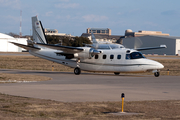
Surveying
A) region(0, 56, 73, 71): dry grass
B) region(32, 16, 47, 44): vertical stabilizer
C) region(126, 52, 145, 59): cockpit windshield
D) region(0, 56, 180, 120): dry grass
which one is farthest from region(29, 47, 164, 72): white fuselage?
region(0, 56, 180, 120): dry grass

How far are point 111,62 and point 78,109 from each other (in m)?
16.8

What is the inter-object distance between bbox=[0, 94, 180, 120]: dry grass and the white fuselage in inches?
510

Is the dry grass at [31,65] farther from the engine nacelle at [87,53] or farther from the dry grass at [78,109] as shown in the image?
the dry grass at [78,109]

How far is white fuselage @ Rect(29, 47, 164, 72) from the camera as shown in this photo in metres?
25.8

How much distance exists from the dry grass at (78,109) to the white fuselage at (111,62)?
42.5 ft

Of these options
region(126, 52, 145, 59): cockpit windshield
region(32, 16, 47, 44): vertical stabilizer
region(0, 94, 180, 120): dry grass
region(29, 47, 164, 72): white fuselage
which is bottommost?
region(0, 94, 180, 120): dry grass

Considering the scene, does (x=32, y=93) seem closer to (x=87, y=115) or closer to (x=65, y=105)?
(x=65, y=105)

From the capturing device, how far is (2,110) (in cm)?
1050

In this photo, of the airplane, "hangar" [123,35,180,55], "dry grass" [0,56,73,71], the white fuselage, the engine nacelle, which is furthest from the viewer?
"hangar" [123,35,180,55]

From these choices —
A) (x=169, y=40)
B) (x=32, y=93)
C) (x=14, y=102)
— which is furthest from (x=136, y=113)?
(x=169, y=40)

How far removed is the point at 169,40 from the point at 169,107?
113460 millimetres

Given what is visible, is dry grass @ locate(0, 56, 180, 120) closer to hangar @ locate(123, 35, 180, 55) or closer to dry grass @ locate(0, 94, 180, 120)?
dry grass @ locate(0, 94, 180, 120)

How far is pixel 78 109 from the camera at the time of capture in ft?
35.9

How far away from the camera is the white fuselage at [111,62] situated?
2575 centimetres
